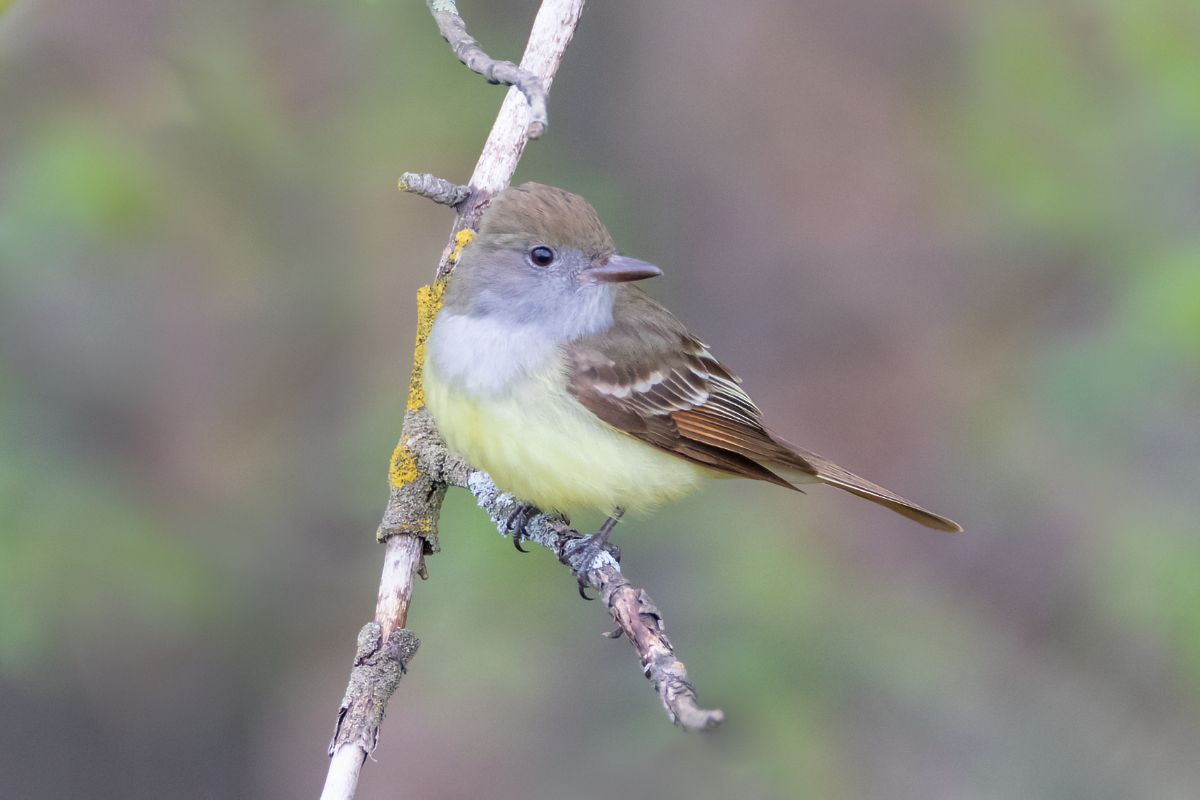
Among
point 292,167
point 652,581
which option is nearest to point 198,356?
point 292,167

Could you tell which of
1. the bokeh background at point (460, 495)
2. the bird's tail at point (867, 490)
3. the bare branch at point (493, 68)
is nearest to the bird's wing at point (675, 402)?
the bird's tail at point (867, 490)

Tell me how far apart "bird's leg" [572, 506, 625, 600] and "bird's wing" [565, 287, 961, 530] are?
30 centimetres

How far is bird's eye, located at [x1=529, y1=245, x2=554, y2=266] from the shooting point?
15.0ft

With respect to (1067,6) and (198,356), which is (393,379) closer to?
(198,356)

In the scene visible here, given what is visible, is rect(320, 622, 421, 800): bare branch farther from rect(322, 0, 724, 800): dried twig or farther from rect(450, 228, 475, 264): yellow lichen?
rect(450, 228, 475, 264): yellow lichen

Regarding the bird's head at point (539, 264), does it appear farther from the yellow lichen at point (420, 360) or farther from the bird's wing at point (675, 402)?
the bird's wing at point (675, 402)

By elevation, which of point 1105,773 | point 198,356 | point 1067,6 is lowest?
point 198,356

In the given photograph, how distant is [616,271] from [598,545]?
3.08 ft

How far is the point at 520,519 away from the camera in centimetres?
486

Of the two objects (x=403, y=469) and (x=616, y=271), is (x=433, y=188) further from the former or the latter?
(x=403, y=469)

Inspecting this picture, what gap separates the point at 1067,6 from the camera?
671 centimetres

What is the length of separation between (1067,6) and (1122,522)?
2.61 meters

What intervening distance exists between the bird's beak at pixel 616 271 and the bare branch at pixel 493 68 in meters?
0.68

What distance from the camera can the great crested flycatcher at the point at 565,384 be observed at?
435 cm
